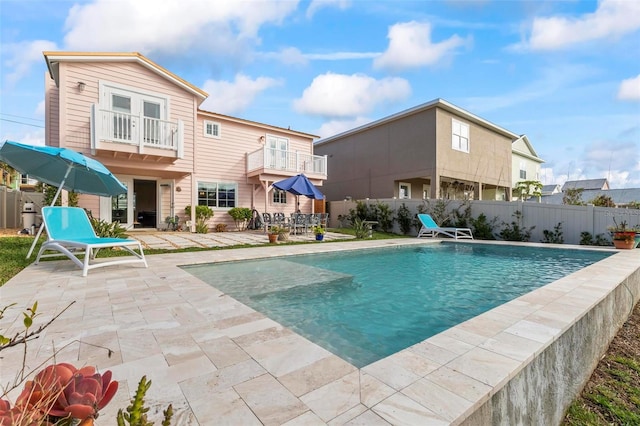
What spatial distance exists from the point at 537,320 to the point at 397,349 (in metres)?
1.47

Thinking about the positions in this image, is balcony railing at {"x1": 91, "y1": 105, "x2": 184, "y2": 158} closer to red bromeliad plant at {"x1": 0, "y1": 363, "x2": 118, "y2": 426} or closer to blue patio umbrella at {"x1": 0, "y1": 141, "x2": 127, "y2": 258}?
blue patio umbrella at {"x1": 0, "y1": 141, "x2": 127, "y2": 258}

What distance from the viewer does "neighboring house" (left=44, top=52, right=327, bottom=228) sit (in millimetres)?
10625

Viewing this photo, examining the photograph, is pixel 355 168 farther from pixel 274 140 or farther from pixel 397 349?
pixel 397 349

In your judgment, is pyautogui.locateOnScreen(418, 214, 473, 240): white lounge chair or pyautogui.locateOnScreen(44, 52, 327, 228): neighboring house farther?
pyautogui.locateOnScreen(418, 214, 473, 240): white lounge chair

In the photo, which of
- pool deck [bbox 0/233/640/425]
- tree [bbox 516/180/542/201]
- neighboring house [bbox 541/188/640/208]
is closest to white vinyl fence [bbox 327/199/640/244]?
pool deck [bbox 0/233/640/425]

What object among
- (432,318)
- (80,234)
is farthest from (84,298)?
(432,318)

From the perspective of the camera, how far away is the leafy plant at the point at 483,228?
513 inches

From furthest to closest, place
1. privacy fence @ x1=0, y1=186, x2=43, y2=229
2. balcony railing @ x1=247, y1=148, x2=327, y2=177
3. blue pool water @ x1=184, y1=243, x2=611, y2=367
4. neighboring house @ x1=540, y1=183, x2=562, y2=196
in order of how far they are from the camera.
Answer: neighboring house @ x1=540, y1=183, x2=562, y2=196 < balcony railing @ x1=247, y1=148, x2=327, y2=177 < privacy fence @ x1=0, y1=186, x2=43, y2=229 < blue pool water @ x1=184, y1=243, x2=611, y2=367

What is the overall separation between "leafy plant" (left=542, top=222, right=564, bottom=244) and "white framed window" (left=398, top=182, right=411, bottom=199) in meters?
8.11

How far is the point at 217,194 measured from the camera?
14.9 meters

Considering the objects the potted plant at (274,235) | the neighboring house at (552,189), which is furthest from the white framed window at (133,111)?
the neighboring house at (552,189)

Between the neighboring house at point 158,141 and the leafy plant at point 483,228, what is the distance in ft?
26.2

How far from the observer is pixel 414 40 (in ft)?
37.7

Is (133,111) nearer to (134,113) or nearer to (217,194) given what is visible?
(134,113)
